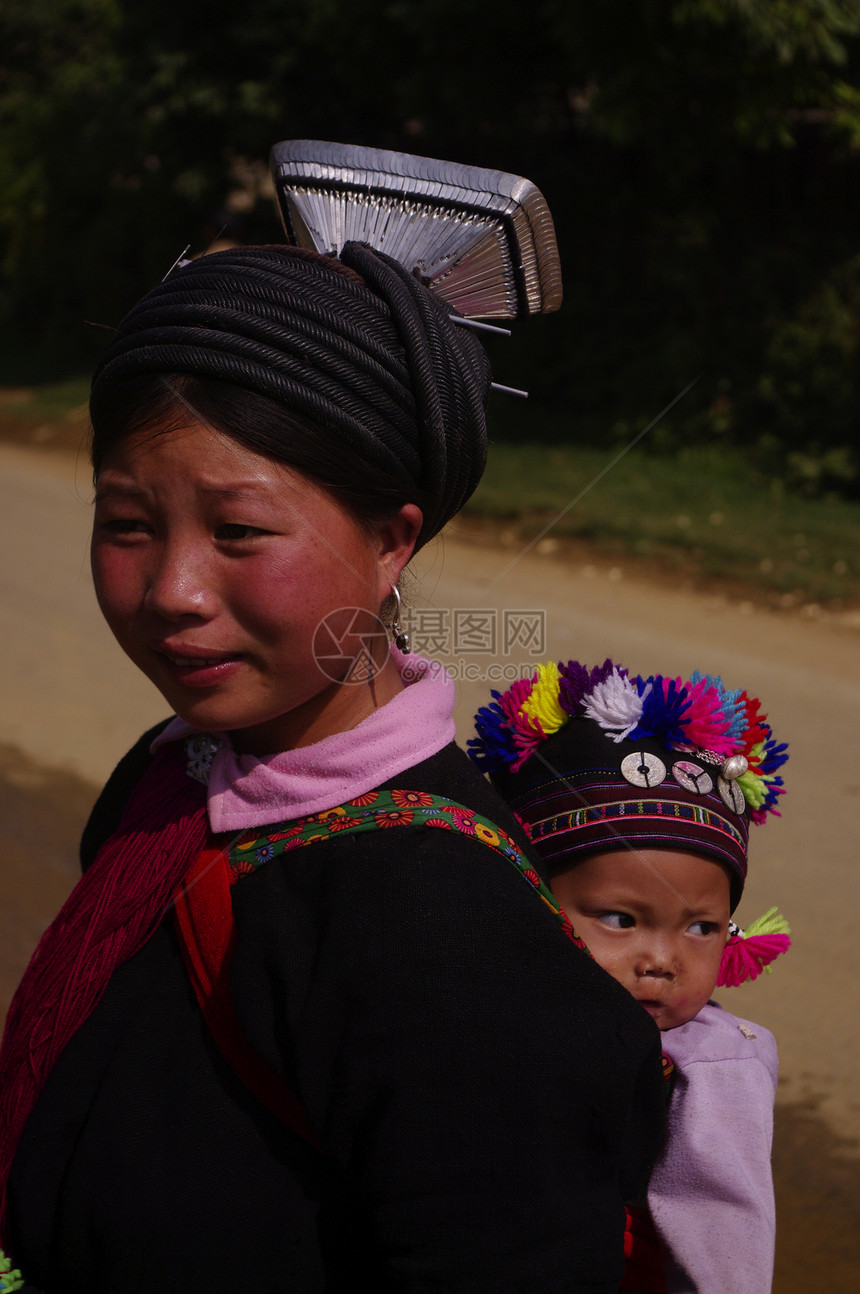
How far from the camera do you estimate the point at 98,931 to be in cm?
138

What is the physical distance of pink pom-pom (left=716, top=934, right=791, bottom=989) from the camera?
6.23 ft

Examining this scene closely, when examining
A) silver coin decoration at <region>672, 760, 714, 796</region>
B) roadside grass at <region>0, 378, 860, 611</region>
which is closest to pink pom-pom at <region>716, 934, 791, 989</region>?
silver coin decoration at <region>672, 760, 714, 796</region>

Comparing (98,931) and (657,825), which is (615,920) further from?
(98,931)

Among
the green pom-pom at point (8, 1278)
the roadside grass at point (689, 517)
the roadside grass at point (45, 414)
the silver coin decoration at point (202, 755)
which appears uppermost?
the roadside grass at point (45, 414)

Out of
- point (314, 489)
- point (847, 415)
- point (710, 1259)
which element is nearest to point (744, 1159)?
point (710, 1259)

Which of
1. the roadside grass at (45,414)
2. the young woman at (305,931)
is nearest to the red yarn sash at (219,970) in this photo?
the young woman at (305,931)

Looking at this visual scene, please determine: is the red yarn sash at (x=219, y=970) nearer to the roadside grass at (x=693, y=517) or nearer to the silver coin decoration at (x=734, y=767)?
the silver coin decoration at (x=734, y=767)

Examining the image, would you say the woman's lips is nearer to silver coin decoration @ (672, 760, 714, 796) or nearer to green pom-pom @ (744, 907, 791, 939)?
silver coin decoration @ (672, 760, 714, 796)

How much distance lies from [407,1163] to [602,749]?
0.79 m

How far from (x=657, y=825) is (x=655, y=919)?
5.8 inches

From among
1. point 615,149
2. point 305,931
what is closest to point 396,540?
point 305,931

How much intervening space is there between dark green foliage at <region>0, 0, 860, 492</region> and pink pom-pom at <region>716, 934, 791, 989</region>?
7.71 metres

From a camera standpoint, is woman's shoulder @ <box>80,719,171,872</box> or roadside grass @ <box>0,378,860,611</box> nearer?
woman's shoulder @ <box>80,719,171,872</box>

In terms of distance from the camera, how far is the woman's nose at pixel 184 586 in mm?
1224
